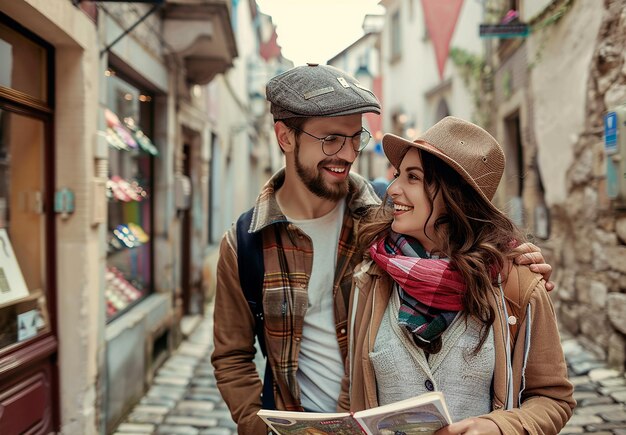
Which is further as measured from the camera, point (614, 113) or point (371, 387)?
point (614, 113)

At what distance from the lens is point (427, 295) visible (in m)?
1.51

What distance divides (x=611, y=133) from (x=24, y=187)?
3916 millimetres

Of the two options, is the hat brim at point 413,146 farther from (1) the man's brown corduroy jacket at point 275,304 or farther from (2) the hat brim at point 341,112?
(1) the man's brown corduroy jacket at point 275,304

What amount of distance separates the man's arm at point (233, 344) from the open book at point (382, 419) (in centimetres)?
49

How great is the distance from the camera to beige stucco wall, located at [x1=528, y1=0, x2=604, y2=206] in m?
5.11

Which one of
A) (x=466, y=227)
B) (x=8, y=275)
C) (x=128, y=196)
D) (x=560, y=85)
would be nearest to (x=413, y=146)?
(x=466, y=227)

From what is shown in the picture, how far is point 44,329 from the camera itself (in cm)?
346

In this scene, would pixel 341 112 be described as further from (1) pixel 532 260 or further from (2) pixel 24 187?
(2) pixel 24 187

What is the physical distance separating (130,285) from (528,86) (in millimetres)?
5032

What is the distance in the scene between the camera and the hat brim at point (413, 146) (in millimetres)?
1527

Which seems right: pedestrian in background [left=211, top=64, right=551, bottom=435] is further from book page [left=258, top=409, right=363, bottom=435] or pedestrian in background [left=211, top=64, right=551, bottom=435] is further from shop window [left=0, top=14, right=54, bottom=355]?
shop window [left=0, top=14, right=54, bottom=355]

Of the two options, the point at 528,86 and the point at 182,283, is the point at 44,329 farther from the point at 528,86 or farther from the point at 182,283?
the point at 528,86

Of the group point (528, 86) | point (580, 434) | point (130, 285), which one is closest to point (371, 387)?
point (580, 434)

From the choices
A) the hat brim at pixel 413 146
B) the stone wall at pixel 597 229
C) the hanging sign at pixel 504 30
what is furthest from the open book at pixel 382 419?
the hanging sign at pixel 504 30
